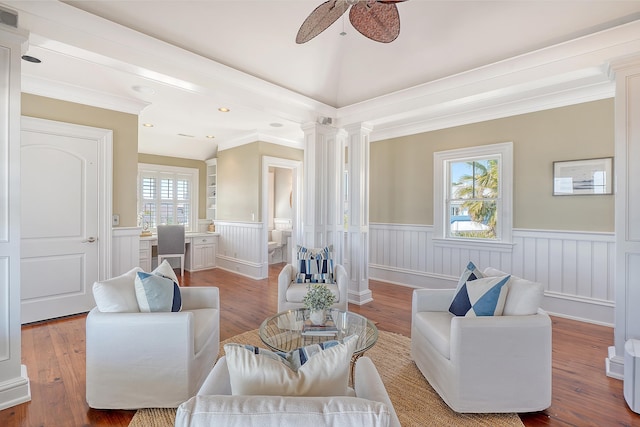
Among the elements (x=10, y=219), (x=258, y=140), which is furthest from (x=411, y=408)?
(x=258, y=140)

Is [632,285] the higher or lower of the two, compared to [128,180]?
lower

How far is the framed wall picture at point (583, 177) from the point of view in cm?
345

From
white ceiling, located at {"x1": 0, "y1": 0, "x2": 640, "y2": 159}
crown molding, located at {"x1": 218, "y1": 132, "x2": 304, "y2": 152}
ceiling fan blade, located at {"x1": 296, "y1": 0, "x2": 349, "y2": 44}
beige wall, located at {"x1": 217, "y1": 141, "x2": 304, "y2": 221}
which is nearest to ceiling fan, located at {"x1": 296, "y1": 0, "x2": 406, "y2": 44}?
ceiling fan blade, located at {"x1": 296, "y1": 0, "x2": 349, "y2": 44}

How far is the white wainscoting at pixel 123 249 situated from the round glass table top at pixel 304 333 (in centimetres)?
260

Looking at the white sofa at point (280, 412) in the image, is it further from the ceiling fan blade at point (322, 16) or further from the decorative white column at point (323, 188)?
the decorative white column at point (323, 188)

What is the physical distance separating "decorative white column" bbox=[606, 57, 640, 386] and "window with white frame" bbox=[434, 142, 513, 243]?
Result: 1673mm

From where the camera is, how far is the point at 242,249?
19.7 ft

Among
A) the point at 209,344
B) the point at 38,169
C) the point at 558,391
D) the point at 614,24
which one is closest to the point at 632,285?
the point at 558,391

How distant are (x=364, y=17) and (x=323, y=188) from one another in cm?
259

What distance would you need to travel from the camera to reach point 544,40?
2734mm

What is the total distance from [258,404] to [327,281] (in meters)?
2.62

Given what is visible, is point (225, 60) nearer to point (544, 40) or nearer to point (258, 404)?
point (544, 40)

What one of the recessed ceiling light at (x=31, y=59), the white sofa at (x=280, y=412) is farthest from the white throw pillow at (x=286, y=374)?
the recessed ceiling light at (x=31, y=59)

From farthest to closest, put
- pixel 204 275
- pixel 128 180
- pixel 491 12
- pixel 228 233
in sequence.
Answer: pixel 228 233
pixel 204 275
pixel 128 180
pixel 491 12
